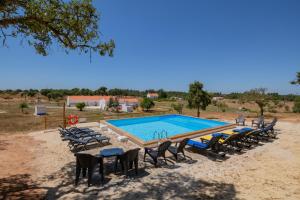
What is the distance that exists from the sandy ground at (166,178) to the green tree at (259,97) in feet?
41.8

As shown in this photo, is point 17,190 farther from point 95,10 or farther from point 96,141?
point 95,10

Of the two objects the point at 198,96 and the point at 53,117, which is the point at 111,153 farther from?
the point at 53,117

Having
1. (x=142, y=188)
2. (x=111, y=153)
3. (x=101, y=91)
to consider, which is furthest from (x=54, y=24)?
(x=101, y=91)

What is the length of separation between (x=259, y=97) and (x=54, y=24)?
828 inches

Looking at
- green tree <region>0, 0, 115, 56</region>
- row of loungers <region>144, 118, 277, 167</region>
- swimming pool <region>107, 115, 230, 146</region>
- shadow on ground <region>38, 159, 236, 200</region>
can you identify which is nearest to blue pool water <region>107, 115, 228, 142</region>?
swimming pool <region>107, 115, 230, 146</region>

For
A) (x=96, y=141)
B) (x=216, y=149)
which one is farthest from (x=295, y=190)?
(x=96, y=141)

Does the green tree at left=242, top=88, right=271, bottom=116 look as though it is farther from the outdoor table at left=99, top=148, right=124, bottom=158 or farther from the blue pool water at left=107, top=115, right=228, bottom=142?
the outdoor table at left=99, top=148, right=124, bottom=158

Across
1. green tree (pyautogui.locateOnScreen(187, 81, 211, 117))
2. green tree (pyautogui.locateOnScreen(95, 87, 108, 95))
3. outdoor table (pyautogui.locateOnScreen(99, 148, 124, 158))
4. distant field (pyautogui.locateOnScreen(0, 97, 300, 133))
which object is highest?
green tree (pyautogui.locateOnScreen(95, 87, 108, 95))

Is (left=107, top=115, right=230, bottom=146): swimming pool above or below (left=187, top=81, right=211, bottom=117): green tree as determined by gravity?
below

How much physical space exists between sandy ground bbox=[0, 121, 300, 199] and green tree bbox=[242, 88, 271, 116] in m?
12.7

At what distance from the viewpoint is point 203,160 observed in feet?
23.0

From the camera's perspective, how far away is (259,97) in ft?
65.6

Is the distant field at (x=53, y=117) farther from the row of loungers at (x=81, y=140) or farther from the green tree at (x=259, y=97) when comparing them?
the row of loungers at (x=81, y=140)

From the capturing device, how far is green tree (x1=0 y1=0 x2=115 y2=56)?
15.3ft
